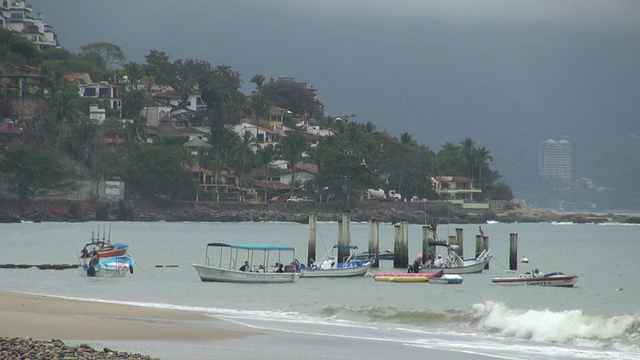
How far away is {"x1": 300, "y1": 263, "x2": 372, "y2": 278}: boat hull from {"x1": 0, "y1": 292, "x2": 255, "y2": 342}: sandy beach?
1652 centimetres

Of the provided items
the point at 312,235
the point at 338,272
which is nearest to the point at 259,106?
the point at 312,235

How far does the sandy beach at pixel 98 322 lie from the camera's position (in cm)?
2764

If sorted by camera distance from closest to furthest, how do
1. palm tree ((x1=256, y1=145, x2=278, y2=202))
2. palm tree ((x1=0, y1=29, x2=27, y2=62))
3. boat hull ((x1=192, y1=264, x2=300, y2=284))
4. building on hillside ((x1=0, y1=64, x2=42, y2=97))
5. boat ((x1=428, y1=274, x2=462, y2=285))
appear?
boat hull ((x1=192, y1=264, x2=300, y2=284)) → boat ((x1=428, y1=274, x2=462, y2=285)) → palm tree ((x1=256, y1=145, x2=278, y2=202)) → building on hillside ((x1=0, y1=64, x2=42, y2=97)) → palm tree ((x1=0, y1=29, x2=27, y2=62))

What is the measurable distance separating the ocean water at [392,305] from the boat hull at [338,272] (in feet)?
1.32

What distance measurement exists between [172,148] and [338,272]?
92.5 metres

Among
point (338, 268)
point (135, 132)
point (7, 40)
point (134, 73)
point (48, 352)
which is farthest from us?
point (7, 40)

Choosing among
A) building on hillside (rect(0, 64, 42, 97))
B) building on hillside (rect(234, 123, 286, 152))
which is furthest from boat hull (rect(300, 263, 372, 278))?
building on hillside (rect(0, 64, 42, 97))

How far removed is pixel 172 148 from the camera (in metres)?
143

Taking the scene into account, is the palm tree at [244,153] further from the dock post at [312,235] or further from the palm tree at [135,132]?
the dock post at [312,235]

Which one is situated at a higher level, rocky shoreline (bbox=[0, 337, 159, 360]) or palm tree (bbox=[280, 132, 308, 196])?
palm tree (bbox=[280, 132, 308, 196])

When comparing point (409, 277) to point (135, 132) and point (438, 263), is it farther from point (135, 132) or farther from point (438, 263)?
point (135, 132)

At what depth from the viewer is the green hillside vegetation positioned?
140 meters

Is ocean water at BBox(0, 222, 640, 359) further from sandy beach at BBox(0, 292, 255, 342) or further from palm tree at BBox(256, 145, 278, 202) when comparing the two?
palm tree at BBox(256, 145, 278, 202)

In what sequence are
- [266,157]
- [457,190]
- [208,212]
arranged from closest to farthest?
[208,212] < [266,157] < [457,190]
